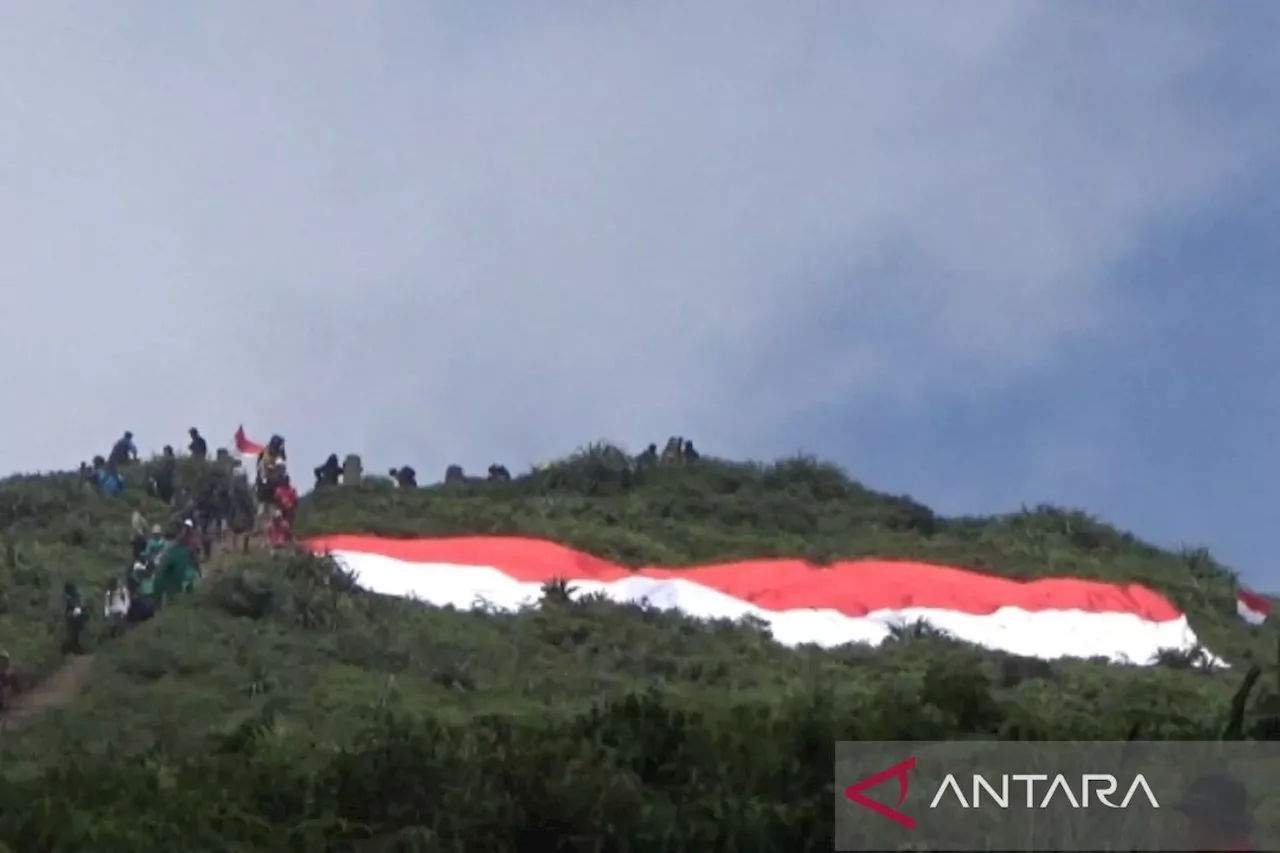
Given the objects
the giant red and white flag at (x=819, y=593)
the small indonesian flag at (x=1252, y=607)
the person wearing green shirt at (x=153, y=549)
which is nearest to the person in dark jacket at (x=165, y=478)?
the giant red and white flag at (x=819, y=593)

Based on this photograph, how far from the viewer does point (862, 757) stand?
26.7 ft

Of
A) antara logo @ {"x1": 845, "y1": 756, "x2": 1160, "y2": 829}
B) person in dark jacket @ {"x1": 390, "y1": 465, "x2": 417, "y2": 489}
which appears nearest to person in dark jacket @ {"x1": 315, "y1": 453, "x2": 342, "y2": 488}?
person in dark jacket @ {"x1": 390, "y1": 465, "x2": 417, "y2": 489}

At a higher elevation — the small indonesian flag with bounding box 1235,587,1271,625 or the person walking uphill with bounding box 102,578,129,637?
the small indonesian flag with bounding box 1235,587,1271,625

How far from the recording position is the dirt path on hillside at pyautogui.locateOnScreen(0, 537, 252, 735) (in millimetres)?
15383

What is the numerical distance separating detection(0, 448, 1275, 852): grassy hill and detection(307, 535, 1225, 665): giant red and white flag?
909 millimetres

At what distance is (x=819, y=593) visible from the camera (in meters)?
23.8

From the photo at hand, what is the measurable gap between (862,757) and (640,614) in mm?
13508

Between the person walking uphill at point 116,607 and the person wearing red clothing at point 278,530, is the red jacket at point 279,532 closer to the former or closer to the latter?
the person wearing red clothing at point 278,530

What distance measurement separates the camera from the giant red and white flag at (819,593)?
2253 centimetres

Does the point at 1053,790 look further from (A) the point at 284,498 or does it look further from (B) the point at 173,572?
(A) the point at 284,498

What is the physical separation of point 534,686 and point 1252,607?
14.4m

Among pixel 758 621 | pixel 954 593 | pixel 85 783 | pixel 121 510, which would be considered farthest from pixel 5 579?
pixel 85 783

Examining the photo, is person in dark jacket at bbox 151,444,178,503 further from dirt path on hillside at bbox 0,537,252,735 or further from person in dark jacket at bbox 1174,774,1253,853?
person in dark jacket at bbox 1174,774,1253,853

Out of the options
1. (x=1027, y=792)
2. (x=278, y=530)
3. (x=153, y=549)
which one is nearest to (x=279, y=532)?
(x=278, y=530)
